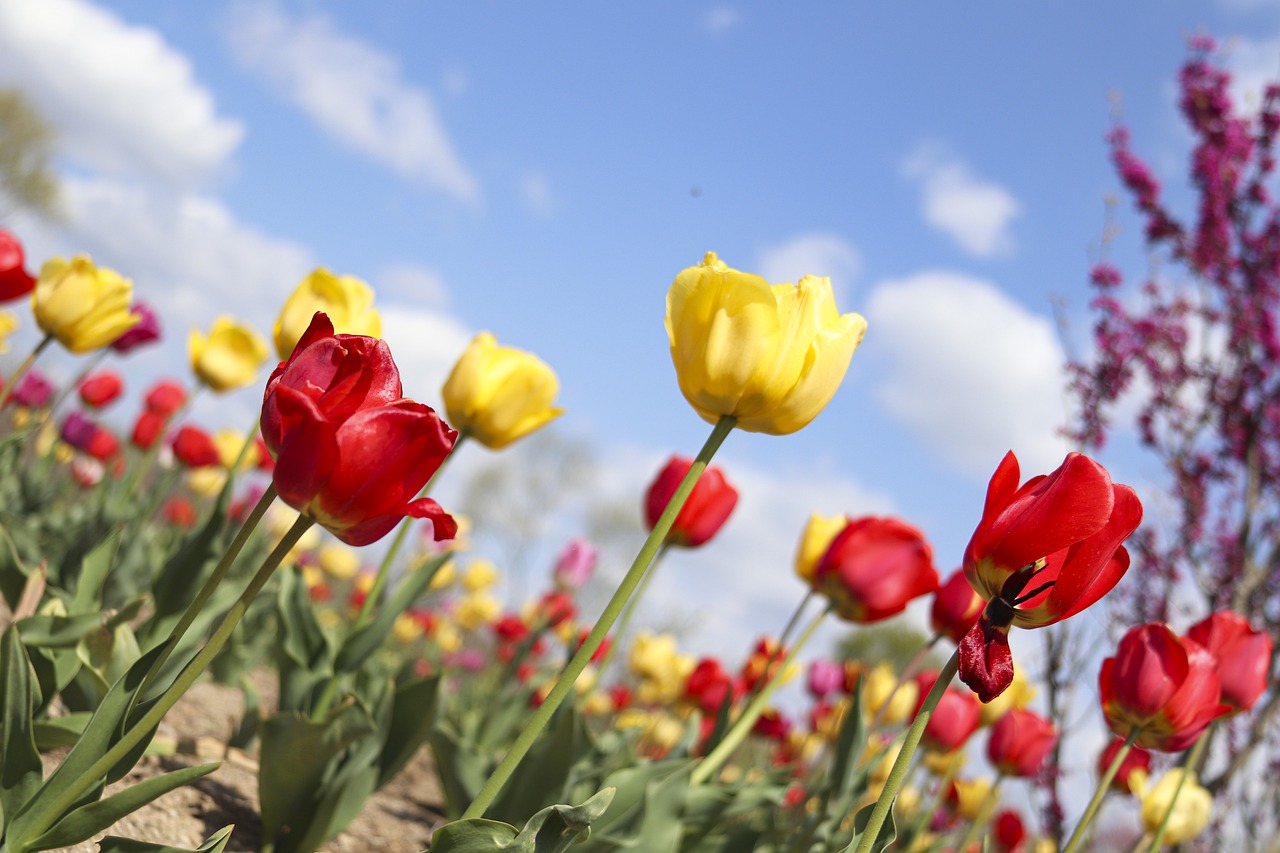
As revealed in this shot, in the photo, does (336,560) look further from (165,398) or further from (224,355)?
(224,355)

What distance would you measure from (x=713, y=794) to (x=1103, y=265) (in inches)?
186

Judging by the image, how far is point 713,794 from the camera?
180cm

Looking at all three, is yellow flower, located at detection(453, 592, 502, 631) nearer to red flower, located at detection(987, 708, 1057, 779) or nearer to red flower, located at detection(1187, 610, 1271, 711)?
red flower, located at detection(987, 708, 1057, 779)

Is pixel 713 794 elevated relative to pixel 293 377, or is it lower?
lower

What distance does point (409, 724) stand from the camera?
1906mm

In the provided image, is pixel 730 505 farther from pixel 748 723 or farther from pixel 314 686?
pixel 314 686

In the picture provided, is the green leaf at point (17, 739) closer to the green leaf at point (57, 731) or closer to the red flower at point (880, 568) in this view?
the green leaf at point (57, 731)

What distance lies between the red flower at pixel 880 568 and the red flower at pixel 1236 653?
0.50 meters

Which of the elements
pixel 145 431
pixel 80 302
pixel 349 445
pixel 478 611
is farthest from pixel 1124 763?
pixel 478 611

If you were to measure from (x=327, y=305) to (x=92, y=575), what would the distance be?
0.70 metres

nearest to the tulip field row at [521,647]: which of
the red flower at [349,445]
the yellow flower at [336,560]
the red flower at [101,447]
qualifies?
the red flower at [349,445]

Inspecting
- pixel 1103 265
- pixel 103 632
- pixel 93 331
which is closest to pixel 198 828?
pixel 103 632

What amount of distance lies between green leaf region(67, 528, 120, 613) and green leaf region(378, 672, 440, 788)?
60cm

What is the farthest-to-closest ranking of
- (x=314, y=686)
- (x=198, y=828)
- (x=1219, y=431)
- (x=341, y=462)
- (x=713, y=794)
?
(x=1219, y=431), (x=314, y=686), (x=713, y=794), (x=198, y=828), (x=341, y=462)
